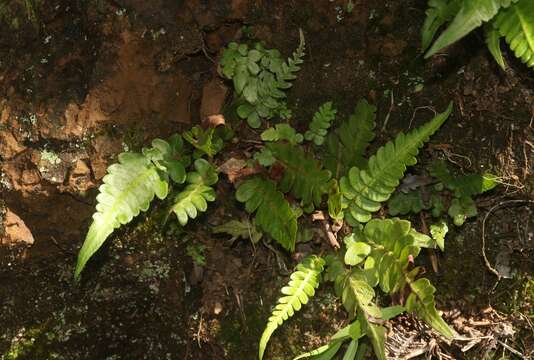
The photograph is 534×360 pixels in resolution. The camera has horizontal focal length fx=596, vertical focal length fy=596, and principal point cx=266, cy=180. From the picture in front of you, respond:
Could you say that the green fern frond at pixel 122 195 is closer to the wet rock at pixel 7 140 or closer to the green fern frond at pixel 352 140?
the wet rock at pixel 7 140

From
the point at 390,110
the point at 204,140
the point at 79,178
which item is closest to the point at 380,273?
the point at 390,110

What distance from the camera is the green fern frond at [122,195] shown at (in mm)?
2516

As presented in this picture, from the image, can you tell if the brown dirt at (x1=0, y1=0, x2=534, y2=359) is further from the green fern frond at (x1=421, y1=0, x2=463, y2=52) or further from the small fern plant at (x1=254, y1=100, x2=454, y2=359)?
the green fern frond at (x1=421, y1=0, x2=463, y2=52)

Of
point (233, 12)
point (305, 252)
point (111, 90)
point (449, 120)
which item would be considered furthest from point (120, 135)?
point (449, 120)

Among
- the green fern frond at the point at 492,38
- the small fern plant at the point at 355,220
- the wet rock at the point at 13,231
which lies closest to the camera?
the green fern frond at the point at 492,38

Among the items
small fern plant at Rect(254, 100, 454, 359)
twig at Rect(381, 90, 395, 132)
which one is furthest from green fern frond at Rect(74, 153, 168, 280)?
twig at Rect(381, 90, 395, 132)

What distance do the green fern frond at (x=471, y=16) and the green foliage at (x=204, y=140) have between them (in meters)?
1.14

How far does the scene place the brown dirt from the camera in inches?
118

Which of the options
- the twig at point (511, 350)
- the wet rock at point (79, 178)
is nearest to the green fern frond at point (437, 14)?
the twig at point (511, 350)

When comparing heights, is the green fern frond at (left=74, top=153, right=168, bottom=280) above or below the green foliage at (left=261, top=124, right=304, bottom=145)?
below

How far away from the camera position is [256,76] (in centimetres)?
311

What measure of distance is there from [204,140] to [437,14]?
1.23 m

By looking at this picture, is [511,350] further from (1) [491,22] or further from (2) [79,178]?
(2) [79,178]

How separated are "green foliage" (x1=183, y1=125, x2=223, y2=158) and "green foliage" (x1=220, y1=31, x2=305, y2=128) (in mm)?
205
